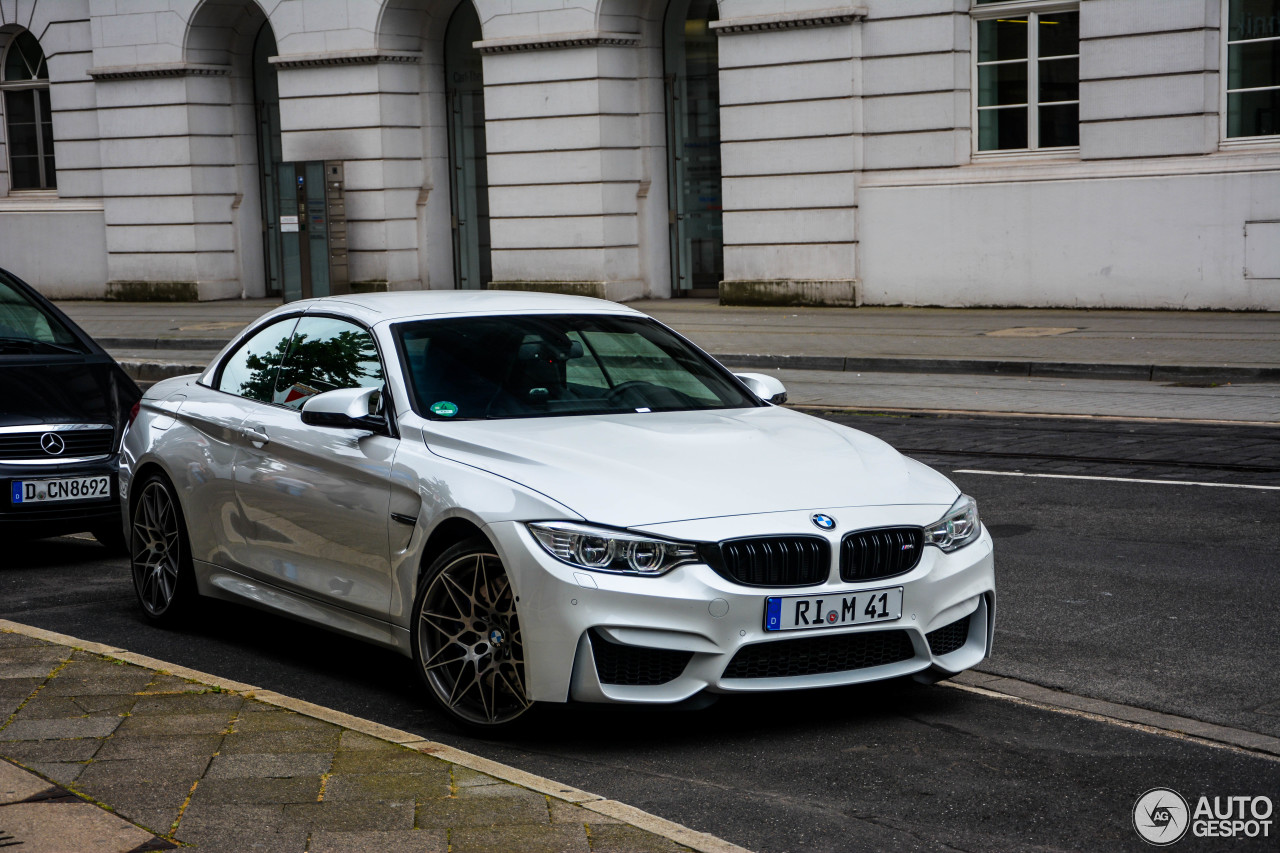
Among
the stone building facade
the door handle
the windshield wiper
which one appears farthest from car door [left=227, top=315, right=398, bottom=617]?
the stone building facade

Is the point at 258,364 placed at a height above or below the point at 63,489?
above

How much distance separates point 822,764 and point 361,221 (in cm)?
2348

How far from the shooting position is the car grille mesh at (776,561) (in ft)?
15.7

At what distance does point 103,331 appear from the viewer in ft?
75.3

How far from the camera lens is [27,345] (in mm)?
8727

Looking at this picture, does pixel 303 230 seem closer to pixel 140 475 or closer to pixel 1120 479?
pixel 1120 479

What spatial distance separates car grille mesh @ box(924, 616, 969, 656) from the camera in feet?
17.0

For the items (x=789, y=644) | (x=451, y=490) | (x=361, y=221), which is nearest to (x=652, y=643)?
(x=789, y=644)

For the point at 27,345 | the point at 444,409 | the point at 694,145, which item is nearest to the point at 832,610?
the point at 444,409

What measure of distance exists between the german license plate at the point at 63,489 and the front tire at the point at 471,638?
339 cm

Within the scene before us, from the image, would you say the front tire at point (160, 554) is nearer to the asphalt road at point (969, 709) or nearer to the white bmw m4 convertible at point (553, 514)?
the white bmw m4 convertible at point (553, 514)

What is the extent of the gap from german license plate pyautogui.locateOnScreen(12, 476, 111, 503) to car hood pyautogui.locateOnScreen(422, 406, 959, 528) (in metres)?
3.20
